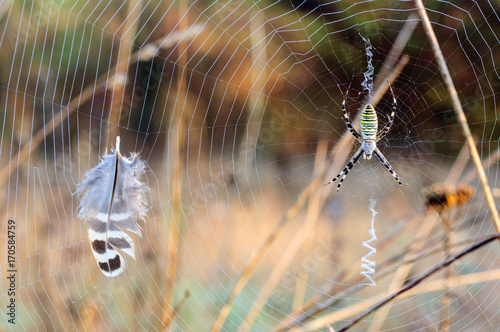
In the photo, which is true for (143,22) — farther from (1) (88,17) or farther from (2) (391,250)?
(2) (391,250)

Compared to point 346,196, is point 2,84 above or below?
above

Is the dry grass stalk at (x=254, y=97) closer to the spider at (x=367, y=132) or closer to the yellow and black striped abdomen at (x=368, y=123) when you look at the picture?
the spider at (x=367, y=132)

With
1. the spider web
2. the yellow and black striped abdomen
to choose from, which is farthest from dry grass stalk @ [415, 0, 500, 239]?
the yellow and black striped abdomen

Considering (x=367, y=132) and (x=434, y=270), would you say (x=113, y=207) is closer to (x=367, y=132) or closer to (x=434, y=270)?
(x=434, y=270)

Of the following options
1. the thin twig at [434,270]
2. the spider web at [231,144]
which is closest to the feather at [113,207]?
the spider web at [231,144]

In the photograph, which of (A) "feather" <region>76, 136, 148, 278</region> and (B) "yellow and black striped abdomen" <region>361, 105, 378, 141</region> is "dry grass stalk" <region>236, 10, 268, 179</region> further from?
(A) "feather" <region>76, 136, 148, 278</region>

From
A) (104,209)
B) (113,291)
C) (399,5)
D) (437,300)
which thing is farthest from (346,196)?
(104,209)
